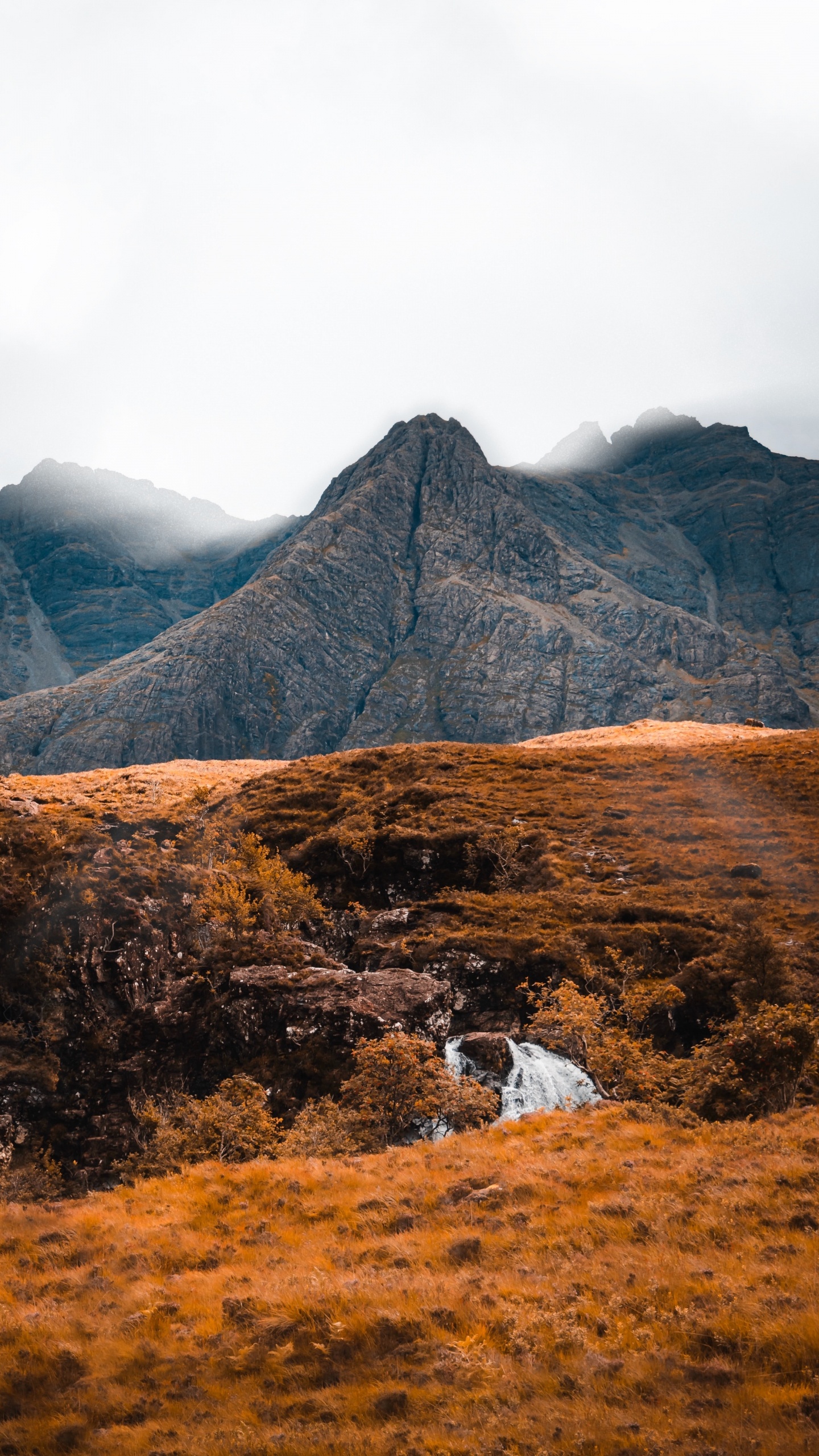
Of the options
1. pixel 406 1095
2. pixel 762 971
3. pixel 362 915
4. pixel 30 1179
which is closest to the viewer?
pixel 30 1179

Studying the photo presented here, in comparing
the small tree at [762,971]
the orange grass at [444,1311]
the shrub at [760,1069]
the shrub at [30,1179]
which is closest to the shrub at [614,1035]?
the shrub at [760,1069]

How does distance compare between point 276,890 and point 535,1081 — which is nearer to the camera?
point 535,1081

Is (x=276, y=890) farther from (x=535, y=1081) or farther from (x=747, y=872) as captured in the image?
(x=747, y=872)

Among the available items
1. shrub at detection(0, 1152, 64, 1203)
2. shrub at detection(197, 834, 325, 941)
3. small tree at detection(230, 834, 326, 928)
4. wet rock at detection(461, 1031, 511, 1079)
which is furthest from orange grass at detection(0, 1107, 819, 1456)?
small tree at detection(230, 834, 326, 928)

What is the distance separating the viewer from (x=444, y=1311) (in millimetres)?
17516

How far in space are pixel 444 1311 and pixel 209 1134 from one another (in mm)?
19985

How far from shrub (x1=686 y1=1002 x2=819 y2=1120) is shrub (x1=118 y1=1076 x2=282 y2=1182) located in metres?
17.8

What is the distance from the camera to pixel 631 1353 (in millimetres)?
14969

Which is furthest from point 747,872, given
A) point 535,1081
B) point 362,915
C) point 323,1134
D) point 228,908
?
point 323,1134

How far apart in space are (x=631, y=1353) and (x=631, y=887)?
150ft

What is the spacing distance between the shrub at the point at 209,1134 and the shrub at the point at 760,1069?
58.6 ft

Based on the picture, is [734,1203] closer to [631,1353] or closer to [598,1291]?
[598,1291]

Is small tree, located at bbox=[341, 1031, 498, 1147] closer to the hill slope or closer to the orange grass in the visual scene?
the hill slope

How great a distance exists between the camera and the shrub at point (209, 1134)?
108 feet
